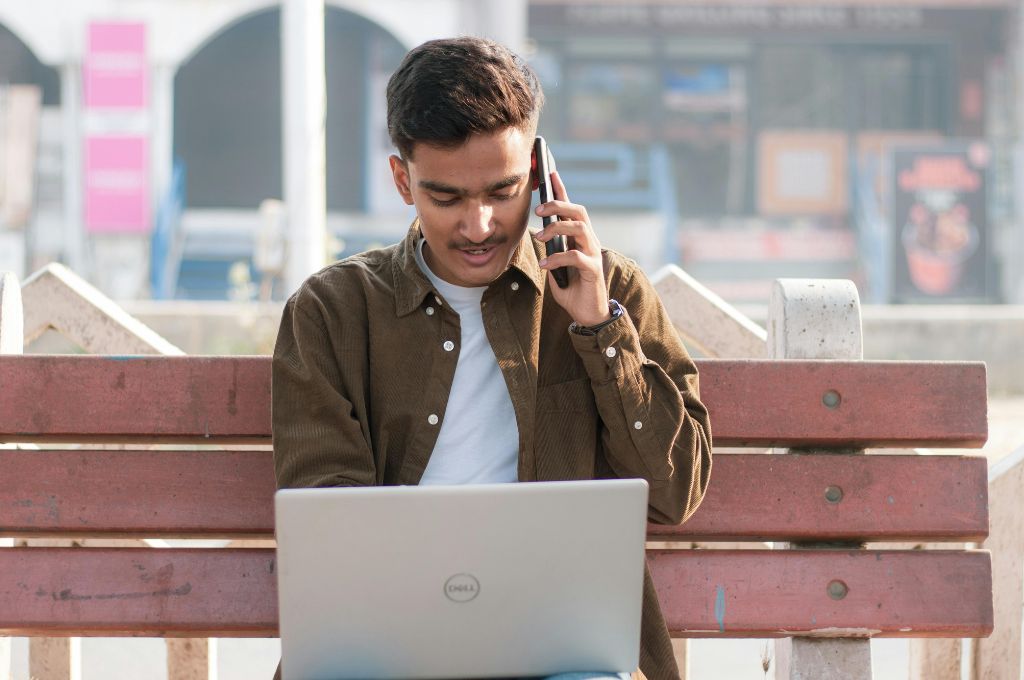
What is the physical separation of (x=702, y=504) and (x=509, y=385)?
526 mm

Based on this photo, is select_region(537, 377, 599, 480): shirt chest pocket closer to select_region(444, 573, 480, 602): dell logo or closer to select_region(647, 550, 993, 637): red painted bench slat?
select_region(647, 550, 993, 637): red painted bench slat

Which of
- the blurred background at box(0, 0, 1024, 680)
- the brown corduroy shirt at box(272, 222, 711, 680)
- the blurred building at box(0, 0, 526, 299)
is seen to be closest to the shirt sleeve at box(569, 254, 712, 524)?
the brown corduroy shirt at box(272, 222, 711, 680)

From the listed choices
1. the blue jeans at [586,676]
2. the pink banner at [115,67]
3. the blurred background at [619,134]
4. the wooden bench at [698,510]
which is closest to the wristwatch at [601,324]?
the wooden bench at [698,510]

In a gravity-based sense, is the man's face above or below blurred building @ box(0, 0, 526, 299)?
below

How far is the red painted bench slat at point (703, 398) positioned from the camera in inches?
107

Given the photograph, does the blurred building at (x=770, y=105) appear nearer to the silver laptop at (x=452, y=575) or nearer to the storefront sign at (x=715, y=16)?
the storefront sign at (x=715, y=16)

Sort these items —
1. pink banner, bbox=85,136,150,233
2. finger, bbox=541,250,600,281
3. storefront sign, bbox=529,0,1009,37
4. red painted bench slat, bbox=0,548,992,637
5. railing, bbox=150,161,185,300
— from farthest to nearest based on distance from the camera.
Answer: storefront sign, bbox=529,0,1009,37, railing, bbox=150,161,185,300, pink banner, bbox=85,136,150,233, red painted bench slat, bbox=0,548,992,637, finger, bbox=541,250,600,281

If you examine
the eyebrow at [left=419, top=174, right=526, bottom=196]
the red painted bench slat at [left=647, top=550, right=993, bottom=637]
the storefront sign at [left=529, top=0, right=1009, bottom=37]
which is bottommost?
the red painted bench slat at [left=647, top=550, right=993, bottom=637]

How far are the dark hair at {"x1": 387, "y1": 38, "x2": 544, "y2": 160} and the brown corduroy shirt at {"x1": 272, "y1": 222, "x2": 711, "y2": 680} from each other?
0.87ft

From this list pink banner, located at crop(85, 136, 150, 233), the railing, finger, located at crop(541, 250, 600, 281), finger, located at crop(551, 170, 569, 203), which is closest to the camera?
finger, located at crop(541, 250, 600, 281)

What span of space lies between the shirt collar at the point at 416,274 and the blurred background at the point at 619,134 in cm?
1357

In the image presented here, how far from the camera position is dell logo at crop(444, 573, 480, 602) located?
1972mm

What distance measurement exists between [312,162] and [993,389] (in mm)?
5897

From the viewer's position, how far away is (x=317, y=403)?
2467 millimetres
